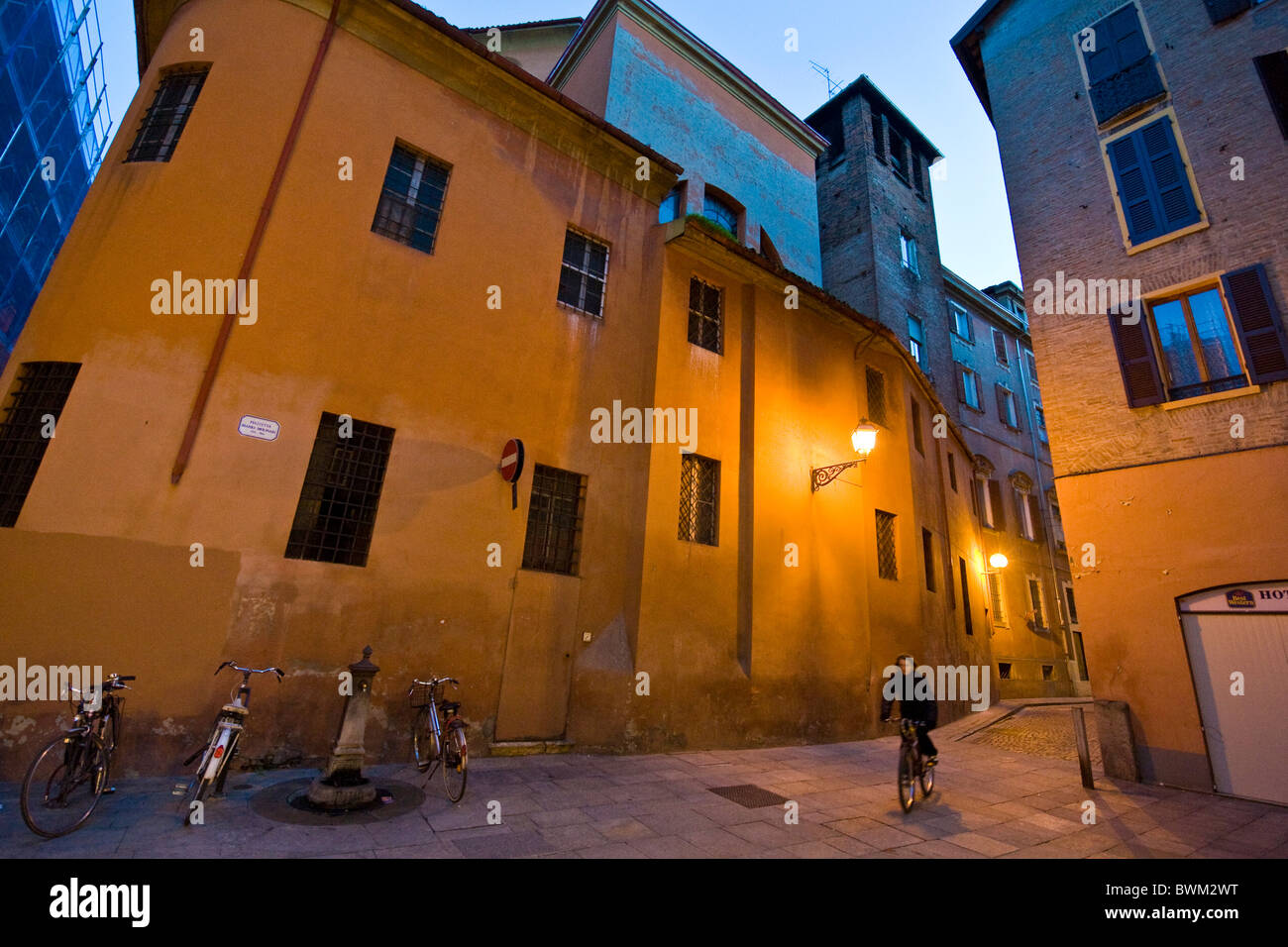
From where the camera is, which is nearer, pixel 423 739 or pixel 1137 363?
pixel 423 739

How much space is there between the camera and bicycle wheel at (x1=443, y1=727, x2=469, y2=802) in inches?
220

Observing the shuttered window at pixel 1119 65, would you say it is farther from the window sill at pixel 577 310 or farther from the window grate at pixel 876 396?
the window sill at pixel 577 310

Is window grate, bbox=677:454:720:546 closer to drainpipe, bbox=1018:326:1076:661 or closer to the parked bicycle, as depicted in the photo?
the parked bicycle

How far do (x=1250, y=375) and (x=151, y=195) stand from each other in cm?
1578

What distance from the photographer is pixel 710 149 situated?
15.0 m

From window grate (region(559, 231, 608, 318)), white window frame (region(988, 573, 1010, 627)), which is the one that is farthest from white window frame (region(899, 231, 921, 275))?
window grate (region(559, 231, 608, 318))

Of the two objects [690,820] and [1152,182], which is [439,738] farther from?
[1152,182]

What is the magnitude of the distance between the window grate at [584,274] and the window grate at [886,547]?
319 inches

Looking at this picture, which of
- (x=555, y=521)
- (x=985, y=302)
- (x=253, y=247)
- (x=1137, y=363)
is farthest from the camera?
(x=985, y=302)

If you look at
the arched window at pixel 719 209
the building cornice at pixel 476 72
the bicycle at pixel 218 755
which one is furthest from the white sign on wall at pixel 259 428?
the arched window at pixel 719 209

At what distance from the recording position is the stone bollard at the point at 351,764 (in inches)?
195

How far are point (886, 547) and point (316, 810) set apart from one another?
11.9m

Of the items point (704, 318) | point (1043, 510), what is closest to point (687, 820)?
point (704, 318)
